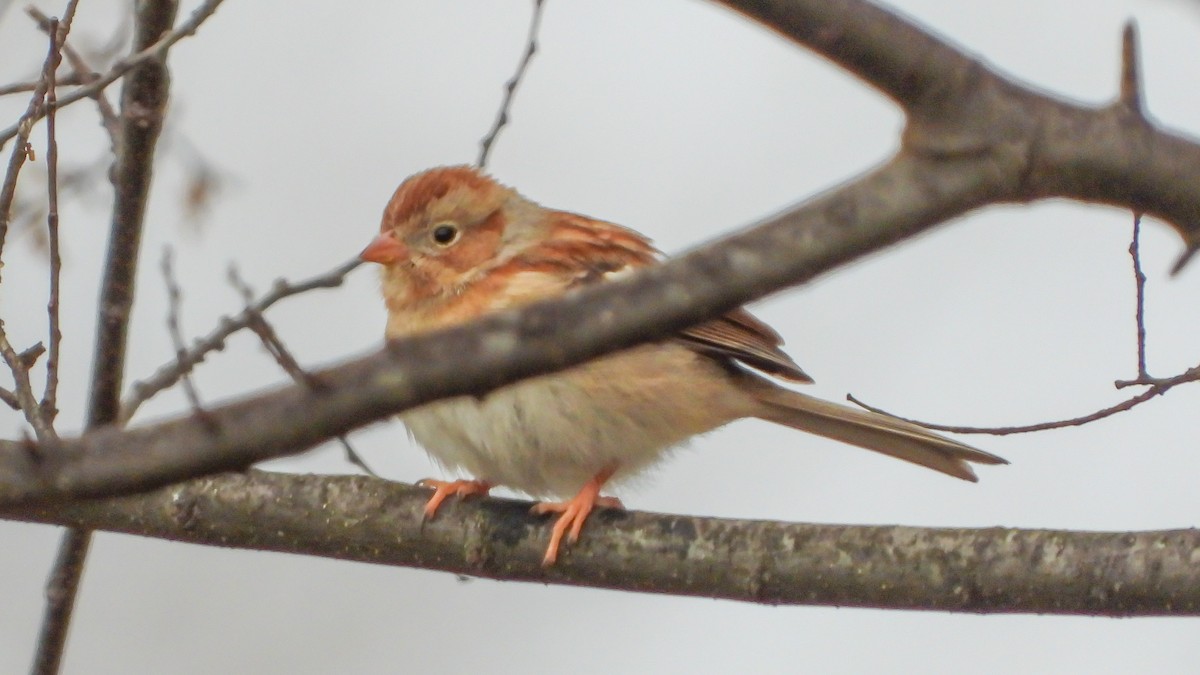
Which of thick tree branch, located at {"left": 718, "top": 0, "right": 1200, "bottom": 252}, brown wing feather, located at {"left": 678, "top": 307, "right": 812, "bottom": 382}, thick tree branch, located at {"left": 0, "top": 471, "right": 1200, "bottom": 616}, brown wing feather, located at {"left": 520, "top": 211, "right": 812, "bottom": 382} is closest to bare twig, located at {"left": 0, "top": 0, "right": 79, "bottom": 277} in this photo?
thick tree branch, located at {"left": 0, "top": 471, "right": 1200, "bottom": 616}

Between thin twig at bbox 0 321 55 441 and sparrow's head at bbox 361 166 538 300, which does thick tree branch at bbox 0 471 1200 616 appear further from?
sparrow's head at bbox 361 166 538 300

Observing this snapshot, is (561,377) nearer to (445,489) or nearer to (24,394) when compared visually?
(445,489)

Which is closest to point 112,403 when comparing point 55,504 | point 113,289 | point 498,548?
point 113,289

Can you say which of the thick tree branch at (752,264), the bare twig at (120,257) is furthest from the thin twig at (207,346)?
the thick tree branch at (752,264)

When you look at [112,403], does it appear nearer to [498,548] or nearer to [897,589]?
[498,548]

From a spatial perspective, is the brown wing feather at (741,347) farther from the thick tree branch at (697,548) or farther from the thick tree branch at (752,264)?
the thick tree branch at (752,264)
